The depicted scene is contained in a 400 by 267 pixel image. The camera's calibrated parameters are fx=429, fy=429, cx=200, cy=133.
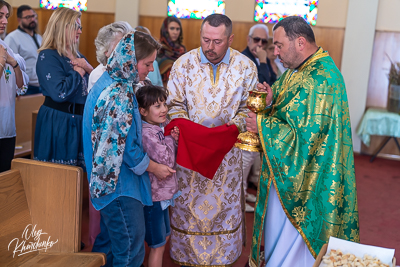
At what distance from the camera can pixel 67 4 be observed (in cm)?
933

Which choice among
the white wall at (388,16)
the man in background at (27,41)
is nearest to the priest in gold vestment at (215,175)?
the man in background at (27,41)

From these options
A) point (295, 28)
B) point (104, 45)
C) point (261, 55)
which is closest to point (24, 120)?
point (104, 45)

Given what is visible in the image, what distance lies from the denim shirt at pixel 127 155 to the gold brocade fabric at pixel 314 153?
0.67 meters

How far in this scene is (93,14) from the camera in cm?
900

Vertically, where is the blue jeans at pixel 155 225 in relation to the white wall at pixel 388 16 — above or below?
below

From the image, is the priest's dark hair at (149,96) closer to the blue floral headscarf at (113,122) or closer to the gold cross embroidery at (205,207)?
the blue floral headscarf at (113,122)

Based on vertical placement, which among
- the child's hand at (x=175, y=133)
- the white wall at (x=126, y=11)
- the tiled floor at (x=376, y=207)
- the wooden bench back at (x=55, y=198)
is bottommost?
Answer: the tiled floor at (x=376, y=207)

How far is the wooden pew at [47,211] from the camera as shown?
218 cm

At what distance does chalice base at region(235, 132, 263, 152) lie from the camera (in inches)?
93.8

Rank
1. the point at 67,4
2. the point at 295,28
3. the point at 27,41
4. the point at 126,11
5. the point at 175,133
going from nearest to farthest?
the point at 295,28, the point at 175,133, the point at 27,41, the point at 126,11, the point at 67,4

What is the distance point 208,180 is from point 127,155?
0.88 metres

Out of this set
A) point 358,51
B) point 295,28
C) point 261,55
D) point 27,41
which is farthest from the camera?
point 358,51

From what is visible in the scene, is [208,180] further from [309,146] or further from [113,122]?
[113,122]

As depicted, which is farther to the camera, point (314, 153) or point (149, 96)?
point (149, 96)
